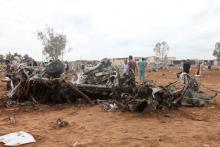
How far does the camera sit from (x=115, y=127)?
851 cm

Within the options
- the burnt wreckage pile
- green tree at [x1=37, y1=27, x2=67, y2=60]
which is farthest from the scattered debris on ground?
green tree at [x1=37, y1=27, x2=67, y2=60]

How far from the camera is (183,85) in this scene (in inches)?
472

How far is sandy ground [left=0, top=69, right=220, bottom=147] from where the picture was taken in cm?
712

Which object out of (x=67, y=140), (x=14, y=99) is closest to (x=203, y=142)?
(x=67, y=140)

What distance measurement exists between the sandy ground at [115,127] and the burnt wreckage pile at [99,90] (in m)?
0.47

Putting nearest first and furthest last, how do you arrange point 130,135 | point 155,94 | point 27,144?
point 27,144 < point 130,135 < point 155,94

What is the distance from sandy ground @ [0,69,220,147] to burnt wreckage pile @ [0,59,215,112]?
1.56ft

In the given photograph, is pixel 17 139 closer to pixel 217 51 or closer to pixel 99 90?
pixel 99 90

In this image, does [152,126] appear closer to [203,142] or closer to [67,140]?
[203,142]

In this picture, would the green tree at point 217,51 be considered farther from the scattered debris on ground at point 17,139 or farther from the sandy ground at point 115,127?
the scattered debris on ground at point 17,139

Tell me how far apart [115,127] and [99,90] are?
405 centimetres

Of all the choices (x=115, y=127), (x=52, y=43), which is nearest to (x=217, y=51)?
(x=52, y=43)

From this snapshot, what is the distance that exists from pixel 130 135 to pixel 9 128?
116 inches

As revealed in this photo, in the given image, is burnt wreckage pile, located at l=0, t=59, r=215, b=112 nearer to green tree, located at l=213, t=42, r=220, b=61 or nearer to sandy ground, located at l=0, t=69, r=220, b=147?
sandy ground, located at l=0, t=69, r=220, b=147
